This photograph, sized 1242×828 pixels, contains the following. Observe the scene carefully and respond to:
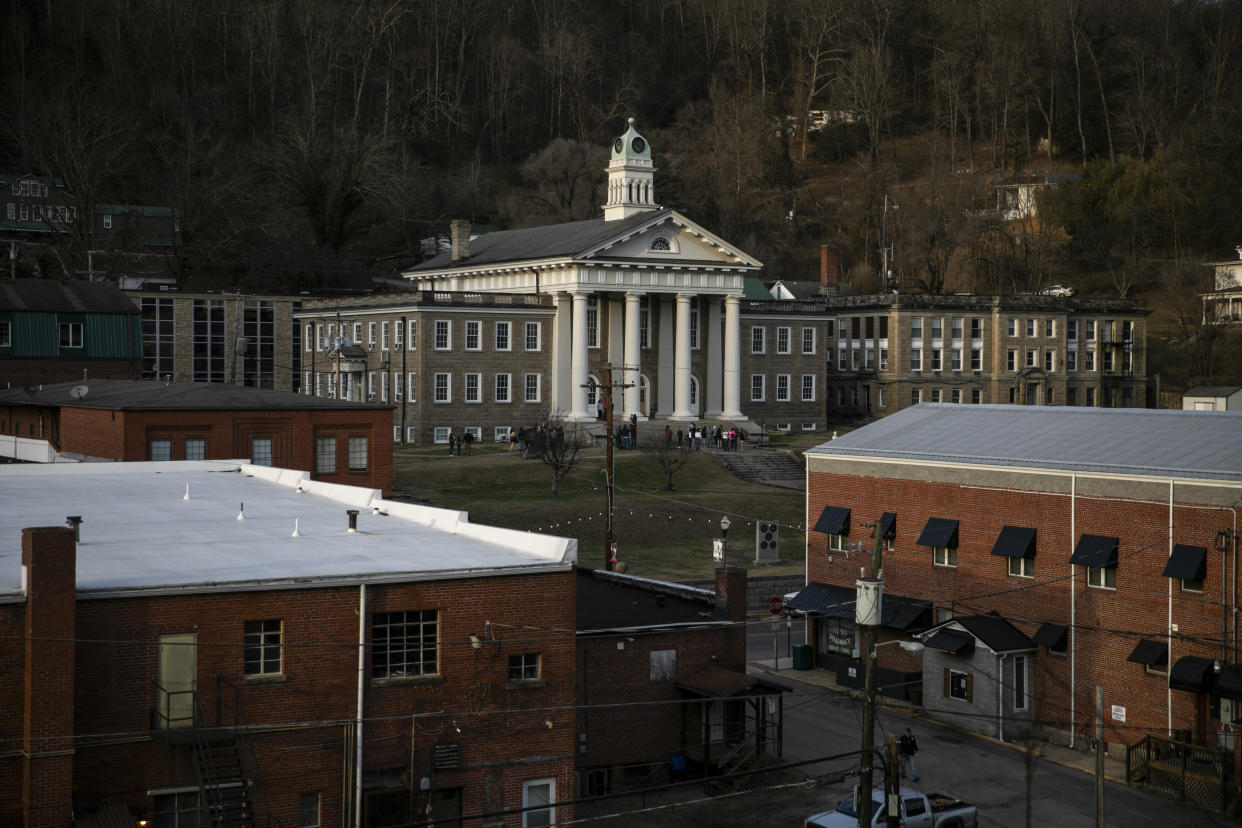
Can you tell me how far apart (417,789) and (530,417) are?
2350 inches

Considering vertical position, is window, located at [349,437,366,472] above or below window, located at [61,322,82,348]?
below

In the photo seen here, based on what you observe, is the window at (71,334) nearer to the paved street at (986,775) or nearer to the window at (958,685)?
the paved street at (986,775)

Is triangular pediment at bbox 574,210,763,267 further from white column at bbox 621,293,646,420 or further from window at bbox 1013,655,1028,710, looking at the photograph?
window at bbox 1013,655,1028,710

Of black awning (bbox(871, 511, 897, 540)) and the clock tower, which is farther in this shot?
the clock tower

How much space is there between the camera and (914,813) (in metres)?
26.3

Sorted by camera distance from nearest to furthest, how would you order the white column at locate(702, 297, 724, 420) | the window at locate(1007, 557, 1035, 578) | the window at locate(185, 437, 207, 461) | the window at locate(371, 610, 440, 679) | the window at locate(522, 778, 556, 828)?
the window at locate(371, 610, 440, 679), the window at locate(522, 778, 556, 828), the window at locate(1007, 557, 1035, 578), the window at locate(185, 437, 207, 461), the white column at locate(702, 297, 724, 420)

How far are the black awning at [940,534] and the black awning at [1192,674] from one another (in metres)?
7.50

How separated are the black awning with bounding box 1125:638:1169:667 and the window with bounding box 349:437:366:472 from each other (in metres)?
26.9

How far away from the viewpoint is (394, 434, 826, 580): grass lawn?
185 feet

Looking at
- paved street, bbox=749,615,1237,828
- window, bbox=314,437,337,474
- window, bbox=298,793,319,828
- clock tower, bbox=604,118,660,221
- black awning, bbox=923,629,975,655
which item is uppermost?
clock tower, bbox=604,118,660,221

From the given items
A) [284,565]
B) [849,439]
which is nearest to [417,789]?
[284,565]

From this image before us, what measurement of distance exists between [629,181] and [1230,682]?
6179 centimetres

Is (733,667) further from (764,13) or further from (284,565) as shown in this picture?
(764,13)

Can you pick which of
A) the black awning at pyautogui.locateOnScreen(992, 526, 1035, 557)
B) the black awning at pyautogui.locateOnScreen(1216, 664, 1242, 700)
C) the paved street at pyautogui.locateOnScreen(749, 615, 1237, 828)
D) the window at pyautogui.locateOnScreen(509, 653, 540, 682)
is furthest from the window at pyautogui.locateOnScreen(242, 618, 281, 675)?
the black awning at pyautogui.locateOnScreen(992, 526, 1035, 557)
